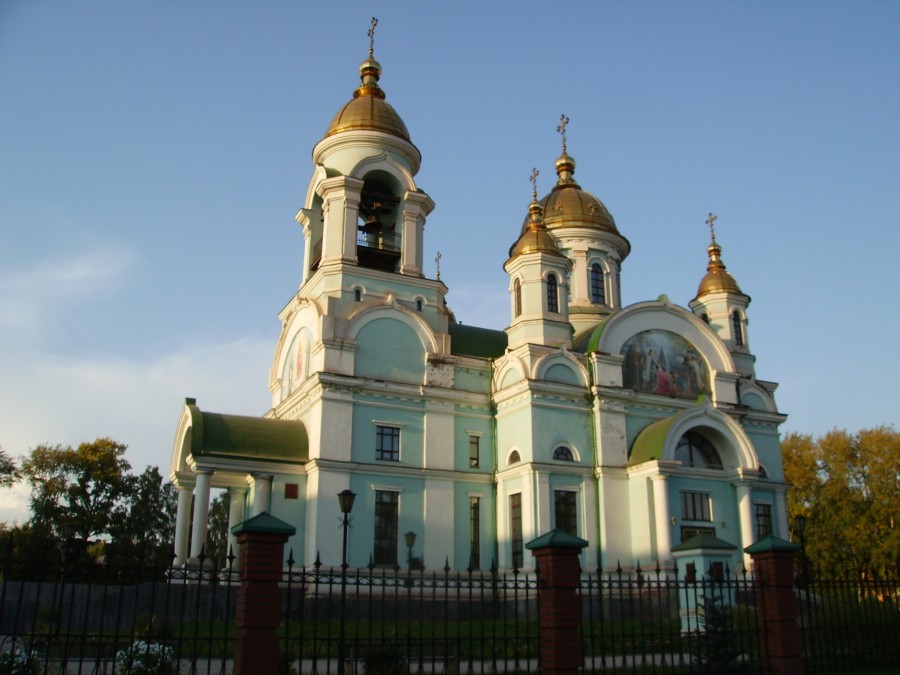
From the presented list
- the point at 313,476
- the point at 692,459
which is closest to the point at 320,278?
the point at 313,476

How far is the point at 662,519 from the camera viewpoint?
76.2ft

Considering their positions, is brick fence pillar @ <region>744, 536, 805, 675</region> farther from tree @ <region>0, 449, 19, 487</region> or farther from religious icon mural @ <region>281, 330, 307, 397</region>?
tree @ <region>0, 449, 19, 487</region>

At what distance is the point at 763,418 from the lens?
2841 centimetres

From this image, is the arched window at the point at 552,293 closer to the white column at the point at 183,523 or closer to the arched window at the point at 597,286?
the arched window at the point at 597,286

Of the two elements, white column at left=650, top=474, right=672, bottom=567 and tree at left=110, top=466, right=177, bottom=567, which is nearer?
white column at left=650, top=474, right=672, bottom=567

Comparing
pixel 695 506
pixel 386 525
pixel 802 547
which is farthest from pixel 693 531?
pixel 802 547

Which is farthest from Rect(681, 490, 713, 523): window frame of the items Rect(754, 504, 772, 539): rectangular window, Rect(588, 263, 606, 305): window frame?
Rect(588, 263, 606, 305): window frame

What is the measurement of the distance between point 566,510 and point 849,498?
17.8 m

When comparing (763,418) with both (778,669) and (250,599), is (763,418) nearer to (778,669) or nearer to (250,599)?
(778,669)

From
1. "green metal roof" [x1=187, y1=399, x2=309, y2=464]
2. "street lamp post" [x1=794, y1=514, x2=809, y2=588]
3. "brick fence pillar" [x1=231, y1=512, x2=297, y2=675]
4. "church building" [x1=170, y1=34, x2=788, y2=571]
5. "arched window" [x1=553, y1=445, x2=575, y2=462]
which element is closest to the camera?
"brick fence pillar" [x1=231, y1=512, x2=297, y2=675]

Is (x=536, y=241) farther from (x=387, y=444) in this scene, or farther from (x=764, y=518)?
(x=764, y=518)

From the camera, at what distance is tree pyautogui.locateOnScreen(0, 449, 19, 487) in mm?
35875

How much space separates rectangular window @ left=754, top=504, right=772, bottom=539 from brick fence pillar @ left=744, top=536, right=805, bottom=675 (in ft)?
48.1

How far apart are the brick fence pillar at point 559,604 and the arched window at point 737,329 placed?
2241 centimetres
